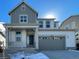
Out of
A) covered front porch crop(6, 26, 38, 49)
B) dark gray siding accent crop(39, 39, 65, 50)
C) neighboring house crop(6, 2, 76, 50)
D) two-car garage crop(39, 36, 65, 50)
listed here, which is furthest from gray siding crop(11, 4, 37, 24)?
dark gray siding accent crop(39, 39, 65, 50)

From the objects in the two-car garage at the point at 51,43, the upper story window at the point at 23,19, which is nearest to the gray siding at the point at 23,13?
the upper story window at the point at 23,19

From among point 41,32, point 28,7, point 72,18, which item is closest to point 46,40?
point 41,32

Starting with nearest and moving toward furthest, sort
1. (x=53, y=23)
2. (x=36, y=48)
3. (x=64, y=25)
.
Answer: (x=36, y=48), (x=53, y=23), (x=64, y=25)

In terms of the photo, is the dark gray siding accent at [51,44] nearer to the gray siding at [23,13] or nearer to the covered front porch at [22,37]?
the covered front porch at [22,37]

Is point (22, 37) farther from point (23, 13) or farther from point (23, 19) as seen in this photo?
point (23, 13)

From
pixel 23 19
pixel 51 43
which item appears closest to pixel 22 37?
pixel 23 19

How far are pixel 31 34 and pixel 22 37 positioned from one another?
1700 mm

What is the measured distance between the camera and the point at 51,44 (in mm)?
34938

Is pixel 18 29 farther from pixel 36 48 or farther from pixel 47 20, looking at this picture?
pixel 47 20

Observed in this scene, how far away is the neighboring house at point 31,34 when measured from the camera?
106ft

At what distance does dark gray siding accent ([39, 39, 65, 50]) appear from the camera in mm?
34703

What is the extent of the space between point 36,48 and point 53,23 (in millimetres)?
9071

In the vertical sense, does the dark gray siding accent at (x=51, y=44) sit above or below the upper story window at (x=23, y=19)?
below

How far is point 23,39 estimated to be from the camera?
33219 millimetres
